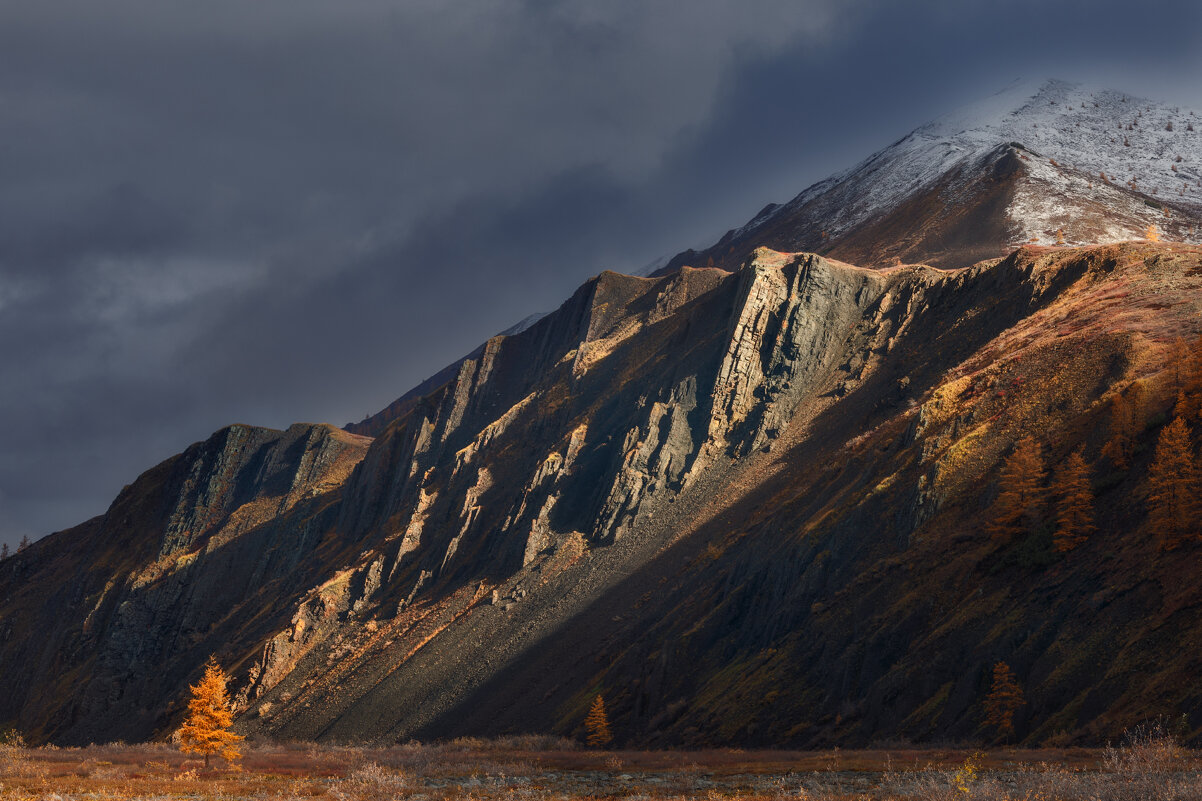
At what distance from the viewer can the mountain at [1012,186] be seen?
101m

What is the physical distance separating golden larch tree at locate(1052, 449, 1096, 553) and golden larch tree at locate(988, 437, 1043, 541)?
2.99 ft

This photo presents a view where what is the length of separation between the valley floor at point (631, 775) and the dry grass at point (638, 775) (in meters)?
0.06

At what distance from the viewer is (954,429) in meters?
45.5

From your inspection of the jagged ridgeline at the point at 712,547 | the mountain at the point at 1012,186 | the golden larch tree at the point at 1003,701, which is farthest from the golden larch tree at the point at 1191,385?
the mountain at the point at 1012,186

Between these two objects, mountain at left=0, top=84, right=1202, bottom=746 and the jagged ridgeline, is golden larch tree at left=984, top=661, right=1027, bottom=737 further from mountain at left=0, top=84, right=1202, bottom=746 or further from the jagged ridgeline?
mountain at left=0, top=84, right=1202, bottom=746

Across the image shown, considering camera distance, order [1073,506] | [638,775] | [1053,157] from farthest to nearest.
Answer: [1053,157], [1073,506], [638,775]

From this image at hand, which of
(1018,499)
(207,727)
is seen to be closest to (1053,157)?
(1018,499)

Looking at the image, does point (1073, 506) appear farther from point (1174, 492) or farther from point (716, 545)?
point (716, 545)

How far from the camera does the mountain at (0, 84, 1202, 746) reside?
32.2m

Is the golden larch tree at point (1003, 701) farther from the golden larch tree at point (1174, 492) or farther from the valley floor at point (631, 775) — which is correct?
the golden larch tree at point (1174, 492)

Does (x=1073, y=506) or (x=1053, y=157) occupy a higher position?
(x=1053, y=157)

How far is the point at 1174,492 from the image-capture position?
2844 centimetres

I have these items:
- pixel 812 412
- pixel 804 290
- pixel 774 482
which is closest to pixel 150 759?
pixel 774 482

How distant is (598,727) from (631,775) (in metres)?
17.1
